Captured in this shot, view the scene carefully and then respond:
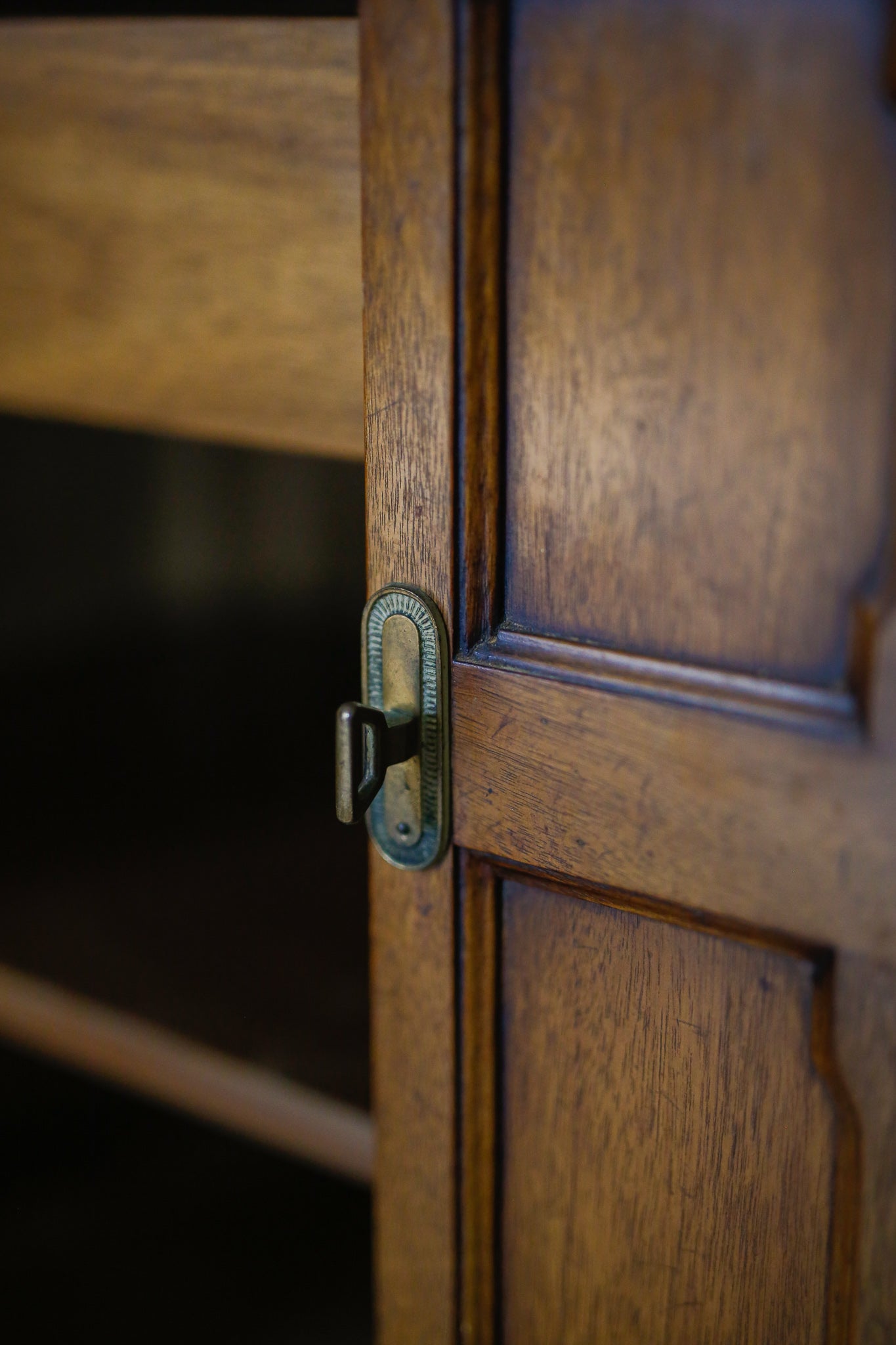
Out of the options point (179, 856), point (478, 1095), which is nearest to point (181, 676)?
point (179, 856)

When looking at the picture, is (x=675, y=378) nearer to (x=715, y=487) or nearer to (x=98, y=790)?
(x=715, y=487)

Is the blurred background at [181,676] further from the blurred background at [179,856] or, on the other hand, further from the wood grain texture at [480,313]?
the wood grain texture at [480,313]

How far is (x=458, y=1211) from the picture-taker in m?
0.63

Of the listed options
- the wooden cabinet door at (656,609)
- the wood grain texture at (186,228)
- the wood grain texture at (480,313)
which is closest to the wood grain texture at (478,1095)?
the wooden cabinet door at (656,609)

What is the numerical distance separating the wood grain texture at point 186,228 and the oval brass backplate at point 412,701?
0.54 ft

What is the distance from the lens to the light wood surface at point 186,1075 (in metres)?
0.81

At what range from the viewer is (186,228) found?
2.38 ft

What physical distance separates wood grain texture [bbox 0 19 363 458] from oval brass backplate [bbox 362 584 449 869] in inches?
6.5

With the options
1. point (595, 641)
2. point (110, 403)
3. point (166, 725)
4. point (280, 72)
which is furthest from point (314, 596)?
point (595, 641)

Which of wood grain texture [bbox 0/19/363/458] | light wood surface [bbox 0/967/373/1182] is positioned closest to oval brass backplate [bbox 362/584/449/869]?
wood grain texture [bbox 0/19/363/458]

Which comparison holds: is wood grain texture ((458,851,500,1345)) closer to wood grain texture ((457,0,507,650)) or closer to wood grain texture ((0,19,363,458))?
wood grain texture ((457,0,507,650))

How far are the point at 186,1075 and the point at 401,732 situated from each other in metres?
0.43

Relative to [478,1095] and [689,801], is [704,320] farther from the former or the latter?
[478,1095]

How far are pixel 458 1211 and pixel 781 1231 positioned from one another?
168 mm
